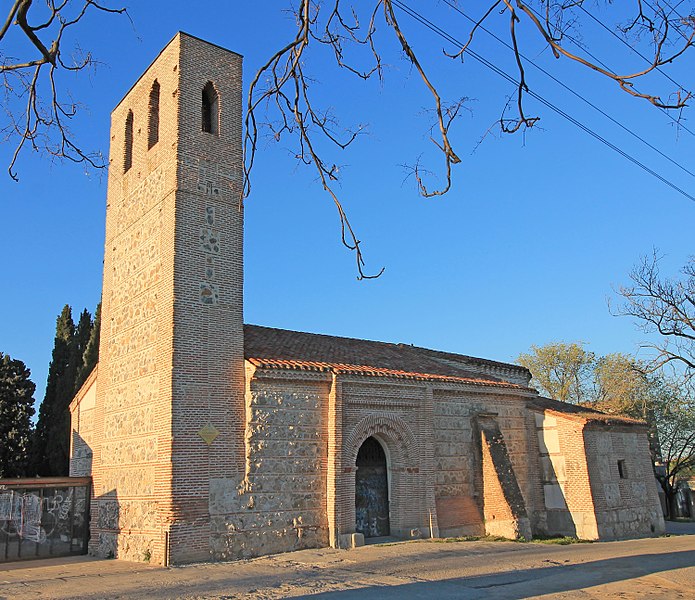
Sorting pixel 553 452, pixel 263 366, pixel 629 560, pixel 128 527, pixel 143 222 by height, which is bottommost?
pixel 629 560

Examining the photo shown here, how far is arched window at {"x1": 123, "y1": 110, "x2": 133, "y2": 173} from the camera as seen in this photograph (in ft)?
61.3

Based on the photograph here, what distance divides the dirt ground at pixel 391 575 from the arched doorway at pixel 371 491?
1.27m

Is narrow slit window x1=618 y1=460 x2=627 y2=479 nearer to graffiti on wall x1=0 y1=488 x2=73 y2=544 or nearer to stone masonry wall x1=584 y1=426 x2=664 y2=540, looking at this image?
stone masonry wall x1=584 y1=426 x2=664 y2=540

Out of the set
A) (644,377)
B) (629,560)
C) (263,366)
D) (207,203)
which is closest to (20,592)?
(263,366)

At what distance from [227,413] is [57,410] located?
16.5m

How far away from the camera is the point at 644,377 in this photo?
20.4 metres

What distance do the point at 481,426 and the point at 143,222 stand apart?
1090cm

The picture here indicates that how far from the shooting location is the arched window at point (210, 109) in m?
16.8

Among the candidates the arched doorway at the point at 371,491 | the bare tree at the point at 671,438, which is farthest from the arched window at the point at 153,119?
the bare tree at the point at 671,438

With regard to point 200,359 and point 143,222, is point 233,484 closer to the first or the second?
point 200,359

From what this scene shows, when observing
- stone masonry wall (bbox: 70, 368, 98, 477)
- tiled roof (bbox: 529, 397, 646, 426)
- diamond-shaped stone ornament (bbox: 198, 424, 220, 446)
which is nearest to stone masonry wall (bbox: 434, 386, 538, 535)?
tiled roof (bbox: 529, 397, 646, 426)

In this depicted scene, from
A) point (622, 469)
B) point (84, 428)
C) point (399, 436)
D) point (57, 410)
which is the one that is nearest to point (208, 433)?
point (399, 436)

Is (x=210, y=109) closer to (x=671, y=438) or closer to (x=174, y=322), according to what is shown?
(x=174, y=322)

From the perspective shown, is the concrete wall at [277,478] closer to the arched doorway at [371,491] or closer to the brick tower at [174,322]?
the brick tower at [174,322]
